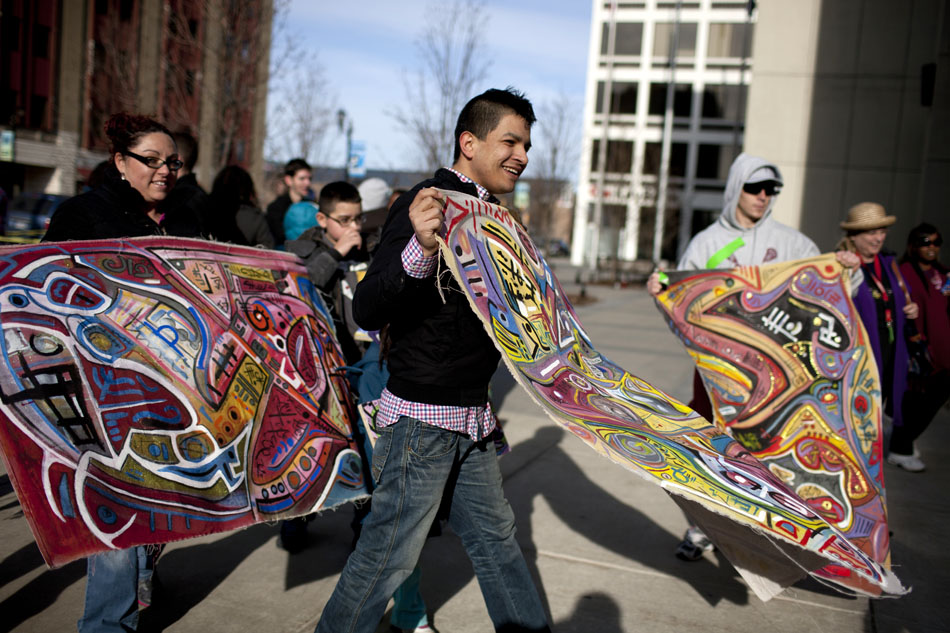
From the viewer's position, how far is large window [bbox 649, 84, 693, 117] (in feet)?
166

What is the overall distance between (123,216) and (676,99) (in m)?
51.6

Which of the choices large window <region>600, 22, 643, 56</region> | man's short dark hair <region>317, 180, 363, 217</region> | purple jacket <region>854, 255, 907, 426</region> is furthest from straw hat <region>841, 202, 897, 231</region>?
large window <region>600, 22, 643, 56</region>

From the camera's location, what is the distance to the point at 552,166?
980 inches

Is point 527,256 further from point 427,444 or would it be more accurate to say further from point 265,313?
point 265,313

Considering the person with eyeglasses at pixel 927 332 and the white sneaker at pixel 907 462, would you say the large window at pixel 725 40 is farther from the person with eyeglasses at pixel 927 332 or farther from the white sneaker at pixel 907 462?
the white sneaker at pixel 907 462

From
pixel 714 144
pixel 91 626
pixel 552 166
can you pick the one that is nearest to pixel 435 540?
pixel 91 626

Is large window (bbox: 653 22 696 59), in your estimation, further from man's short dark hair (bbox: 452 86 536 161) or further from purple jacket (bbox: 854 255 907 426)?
man's short dark hair (bbox: 452 86 536 161)

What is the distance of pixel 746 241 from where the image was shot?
4.62 m

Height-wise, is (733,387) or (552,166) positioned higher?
(552,166)

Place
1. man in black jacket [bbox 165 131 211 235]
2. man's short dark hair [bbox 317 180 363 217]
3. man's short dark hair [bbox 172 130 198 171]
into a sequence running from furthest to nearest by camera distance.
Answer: man's short dark hair [bbox 172 130 198 171], man's short dark hair [bbox 317 180 363 217], man in black jacket [bbox 165 131 211 235]

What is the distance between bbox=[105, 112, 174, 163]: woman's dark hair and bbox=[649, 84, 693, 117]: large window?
50859mm

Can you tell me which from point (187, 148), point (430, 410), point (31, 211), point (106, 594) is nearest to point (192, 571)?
point (106, 594)

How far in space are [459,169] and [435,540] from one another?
2566mm

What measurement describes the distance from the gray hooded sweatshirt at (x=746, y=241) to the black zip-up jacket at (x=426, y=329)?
2.45 metres
